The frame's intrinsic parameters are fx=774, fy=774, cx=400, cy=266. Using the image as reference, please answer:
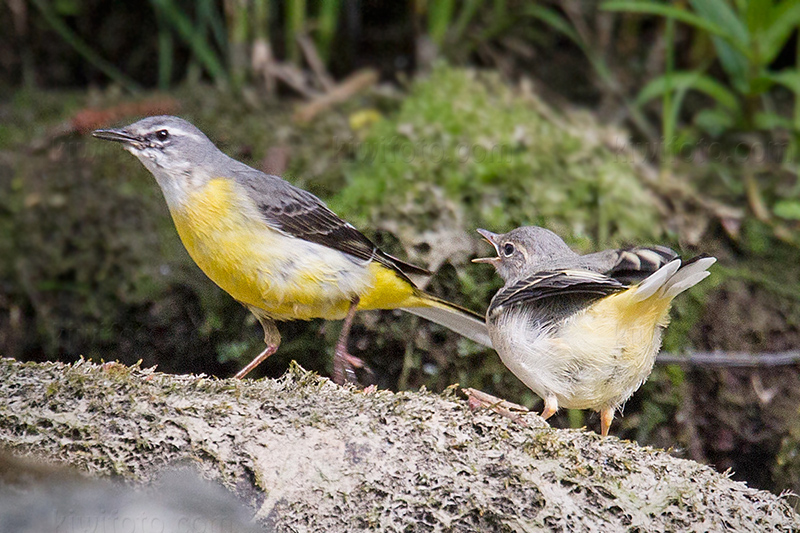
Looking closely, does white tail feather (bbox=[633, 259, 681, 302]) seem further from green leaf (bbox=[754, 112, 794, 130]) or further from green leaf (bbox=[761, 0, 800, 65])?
green leaf (bbox=[754, 112, 794, 130])

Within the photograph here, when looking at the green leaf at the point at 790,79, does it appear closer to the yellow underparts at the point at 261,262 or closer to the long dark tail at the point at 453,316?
the long dark tail at the point at 453,316

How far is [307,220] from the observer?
14.9 feet

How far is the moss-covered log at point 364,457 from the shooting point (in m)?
3.25

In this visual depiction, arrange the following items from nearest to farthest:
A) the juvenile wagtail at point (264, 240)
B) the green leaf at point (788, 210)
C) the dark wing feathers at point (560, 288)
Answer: the dark wing feathers at point (560, 288)
the juvenile wagtail at point (264, 240)
the green leaf at point (788, 210)

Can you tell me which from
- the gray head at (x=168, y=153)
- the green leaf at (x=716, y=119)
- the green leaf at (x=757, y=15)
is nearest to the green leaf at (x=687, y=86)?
the green leaf at (x=716, y=119)

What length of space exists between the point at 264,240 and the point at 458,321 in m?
1.35

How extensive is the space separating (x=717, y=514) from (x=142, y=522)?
8.25 feet

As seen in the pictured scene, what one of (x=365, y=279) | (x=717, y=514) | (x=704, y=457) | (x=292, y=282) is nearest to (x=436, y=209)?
(x=365, y=279)

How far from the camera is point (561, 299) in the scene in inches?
159

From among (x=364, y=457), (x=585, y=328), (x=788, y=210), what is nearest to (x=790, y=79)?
(x=788, y=210)

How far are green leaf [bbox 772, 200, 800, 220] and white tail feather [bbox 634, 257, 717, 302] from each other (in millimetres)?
3755

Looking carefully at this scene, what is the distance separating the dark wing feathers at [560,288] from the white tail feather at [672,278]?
139mm

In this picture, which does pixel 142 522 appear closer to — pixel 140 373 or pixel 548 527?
pixel 140 373

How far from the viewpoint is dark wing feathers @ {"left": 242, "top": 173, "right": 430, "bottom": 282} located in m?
4.42
